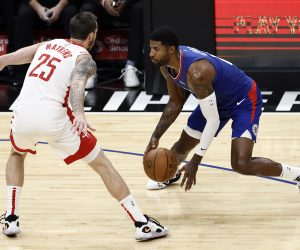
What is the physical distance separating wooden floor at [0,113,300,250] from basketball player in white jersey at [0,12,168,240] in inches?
16.1

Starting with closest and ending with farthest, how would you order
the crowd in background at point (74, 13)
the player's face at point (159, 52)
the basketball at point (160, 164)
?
the player's face at point (159, 52)
the basketball at point (160, 164)
the crowd in background at point (74, 13)

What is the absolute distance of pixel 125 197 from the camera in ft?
21.5

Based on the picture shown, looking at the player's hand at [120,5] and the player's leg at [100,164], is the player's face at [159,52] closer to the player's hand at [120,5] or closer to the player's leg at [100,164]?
the player's leg at [100,164]

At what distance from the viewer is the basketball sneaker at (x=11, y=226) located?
6.79 m

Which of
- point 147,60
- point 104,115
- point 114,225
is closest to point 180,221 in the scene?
point 114,225

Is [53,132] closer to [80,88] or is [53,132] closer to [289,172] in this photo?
[80,88]

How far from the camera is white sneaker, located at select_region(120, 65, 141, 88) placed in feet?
38.5

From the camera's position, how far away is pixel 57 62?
6.50 metres

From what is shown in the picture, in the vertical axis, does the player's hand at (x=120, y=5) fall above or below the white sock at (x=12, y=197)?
above

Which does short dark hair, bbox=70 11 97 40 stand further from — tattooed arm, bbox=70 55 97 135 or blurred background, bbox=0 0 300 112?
blurred background, bbox=0 0 300 112

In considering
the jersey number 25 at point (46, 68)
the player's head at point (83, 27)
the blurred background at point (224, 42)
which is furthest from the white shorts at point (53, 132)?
the blurred background at point (224, 42)

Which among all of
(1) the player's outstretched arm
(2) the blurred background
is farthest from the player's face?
(2) the blurred background

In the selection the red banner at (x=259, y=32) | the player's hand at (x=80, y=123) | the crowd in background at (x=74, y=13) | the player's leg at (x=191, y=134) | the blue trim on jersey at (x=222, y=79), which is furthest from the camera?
the crowd in background at (x=74, y=13)

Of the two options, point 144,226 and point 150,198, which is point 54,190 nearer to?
point 150,198
